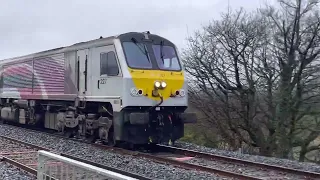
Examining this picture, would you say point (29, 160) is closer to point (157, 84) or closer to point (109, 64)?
point (109, 64)

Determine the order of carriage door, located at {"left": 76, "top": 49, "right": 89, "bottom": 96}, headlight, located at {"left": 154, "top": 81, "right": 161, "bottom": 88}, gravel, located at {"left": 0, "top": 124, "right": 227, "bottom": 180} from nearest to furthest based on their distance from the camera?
gravel, located at {"left": 0, "top": 124, "right": 227, "bottom": 180}, headlight, located at {"left": 154, "top": 81, "right": 161, "bottom": 88}, carriage door, located at {"left": 76, "top": 49, "right": 89, "bottom": 96}

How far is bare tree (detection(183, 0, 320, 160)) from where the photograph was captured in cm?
2252

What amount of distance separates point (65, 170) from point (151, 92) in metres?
5.36

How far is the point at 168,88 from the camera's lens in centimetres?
1294

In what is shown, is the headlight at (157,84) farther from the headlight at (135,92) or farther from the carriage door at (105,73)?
the carriage door at (105,73)

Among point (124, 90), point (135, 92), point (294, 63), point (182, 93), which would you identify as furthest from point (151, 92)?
point (294, 63)

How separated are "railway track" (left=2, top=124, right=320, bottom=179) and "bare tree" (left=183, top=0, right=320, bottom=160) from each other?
10.2 meters

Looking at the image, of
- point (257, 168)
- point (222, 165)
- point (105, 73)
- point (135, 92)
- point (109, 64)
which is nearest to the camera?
point (257, 168)

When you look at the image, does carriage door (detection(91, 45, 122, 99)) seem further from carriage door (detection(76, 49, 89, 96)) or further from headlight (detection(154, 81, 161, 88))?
headlight (detection(154, 81, 161, 88))

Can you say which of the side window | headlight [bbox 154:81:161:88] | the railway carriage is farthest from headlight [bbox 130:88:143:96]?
the side window

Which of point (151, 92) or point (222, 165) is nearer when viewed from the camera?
point (222, 165)

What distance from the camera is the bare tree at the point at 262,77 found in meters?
22.5

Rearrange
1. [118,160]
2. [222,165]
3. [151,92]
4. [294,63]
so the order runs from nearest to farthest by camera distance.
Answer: [222,165], [118,160], [151,92], [294,63]

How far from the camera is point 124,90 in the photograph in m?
12.2
